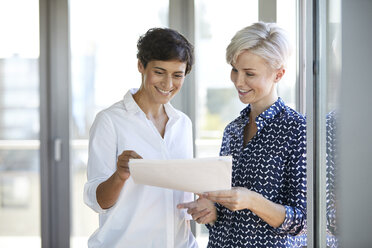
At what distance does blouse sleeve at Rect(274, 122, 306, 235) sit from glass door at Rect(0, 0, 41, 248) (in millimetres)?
2529

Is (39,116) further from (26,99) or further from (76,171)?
(76,171)

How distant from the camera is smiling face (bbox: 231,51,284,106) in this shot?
1.51 meters

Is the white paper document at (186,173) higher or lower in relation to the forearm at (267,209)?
higher

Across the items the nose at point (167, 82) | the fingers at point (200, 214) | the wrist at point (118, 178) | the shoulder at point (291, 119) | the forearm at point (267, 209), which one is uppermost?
the nose at point (167, 82)

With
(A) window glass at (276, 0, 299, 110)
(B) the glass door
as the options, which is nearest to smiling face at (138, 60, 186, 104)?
(A) window glass at (276, 0, 299, 110)

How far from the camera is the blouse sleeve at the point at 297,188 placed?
1365 mm

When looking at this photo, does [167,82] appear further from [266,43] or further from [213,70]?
[213,70]

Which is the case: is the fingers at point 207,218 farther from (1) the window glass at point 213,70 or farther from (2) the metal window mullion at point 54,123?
(2) the metal window mullion at point 54,123

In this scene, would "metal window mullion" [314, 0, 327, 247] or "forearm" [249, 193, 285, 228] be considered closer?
"metal window mullion" [314, 0, 327, 247]

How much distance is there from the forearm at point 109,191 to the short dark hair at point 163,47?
47 cm

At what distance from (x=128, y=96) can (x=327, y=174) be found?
3.12 feet

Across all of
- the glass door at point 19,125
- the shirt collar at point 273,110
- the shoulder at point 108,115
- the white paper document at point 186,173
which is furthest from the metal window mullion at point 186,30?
the white paper document at point 186,173

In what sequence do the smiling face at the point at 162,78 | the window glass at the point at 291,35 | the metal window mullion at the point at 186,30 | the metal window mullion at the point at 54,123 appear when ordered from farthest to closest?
1. the metal window mullion at the point at 54,123
2. the metal window mullion at the point at 186,30
3. the window glass at the point at 291,35
4. the smiling face at the point at 162,78

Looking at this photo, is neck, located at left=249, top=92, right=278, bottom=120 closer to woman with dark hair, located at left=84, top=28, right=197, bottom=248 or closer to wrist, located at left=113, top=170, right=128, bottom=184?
woman with dark hair, located at left=84, top=28, right=197, bottom=248
